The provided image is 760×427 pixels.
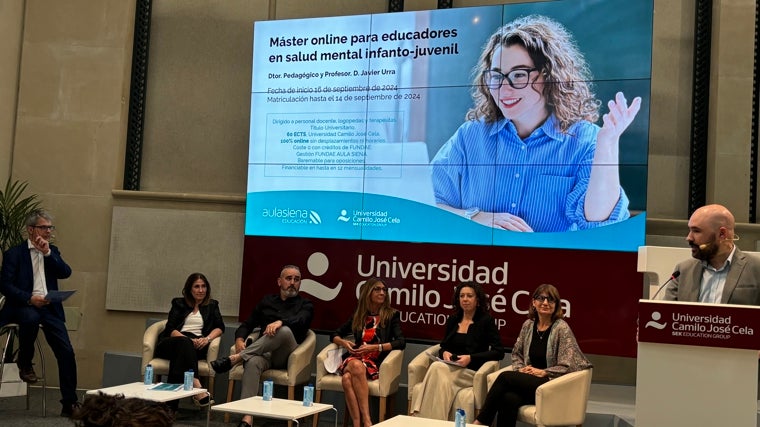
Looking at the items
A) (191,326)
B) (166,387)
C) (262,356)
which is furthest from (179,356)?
(166,387)

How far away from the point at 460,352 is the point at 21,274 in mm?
3380

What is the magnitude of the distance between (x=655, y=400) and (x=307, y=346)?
3565 millimetres

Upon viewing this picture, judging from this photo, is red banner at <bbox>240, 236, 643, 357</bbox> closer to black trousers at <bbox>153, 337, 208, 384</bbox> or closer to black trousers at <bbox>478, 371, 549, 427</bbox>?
black trousers at <bbox>153, 337, 208, 384</bbox>

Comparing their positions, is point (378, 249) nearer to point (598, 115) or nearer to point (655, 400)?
point (598, 115)

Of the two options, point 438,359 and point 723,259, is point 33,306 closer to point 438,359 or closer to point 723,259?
point 438,359

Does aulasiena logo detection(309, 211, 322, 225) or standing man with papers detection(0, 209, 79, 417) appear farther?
aulasiena logo detection(309, 211, 322, 225)

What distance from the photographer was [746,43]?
7246mm

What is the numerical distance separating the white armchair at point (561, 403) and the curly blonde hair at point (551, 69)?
2.09 metres

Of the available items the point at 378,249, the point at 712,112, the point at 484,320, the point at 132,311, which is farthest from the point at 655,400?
the point at 132,311

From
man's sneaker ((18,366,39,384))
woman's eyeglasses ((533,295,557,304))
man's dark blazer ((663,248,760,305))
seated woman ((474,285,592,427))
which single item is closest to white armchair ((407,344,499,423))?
seated woman ((474,285,592,427))

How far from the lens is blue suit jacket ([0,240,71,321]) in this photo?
641 cm

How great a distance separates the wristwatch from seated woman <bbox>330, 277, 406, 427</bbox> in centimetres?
90

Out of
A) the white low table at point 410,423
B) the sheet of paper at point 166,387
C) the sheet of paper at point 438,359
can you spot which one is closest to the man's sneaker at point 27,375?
the sheet of paper at point 166,387

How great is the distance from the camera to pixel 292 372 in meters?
6.53
